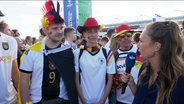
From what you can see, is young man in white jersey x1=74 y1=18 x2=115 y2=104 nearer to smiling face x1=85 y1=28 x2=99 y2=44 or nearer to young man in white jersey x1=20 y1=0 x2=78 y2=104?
smiling face x1=85 y1=28 x2=99 y2=44

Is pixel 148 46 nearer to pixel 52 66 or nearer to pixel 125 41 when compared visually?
pixel 52 66

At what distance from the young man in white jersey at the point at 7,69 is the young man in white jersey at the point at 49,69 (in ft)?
0.73

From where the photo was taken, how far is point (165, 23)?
2467mm

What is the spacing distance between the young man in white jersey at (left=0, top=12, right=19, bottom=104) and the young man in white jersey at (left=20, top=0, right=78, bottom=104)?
0.73 feet

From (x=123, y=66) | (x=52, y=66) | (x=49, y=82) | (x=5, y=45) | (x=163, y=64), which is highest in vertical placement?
(x=5, y=45)

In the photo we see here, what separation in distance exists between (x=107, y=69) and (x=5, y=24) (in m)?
2.31

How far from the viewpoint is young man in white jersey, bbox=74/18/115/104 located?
379 centimetres

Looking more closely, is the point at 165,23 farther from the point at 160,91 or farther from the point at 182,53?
the point at 160,91

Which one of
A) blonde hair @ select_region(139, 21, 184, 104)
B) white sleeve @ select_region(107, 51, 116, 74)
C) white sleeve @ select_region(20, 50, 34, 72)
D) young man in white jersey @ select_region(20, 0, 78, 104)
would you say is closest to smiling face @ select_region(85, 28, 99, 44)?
white sleeve @ select_region(107, 51, 116, 74)

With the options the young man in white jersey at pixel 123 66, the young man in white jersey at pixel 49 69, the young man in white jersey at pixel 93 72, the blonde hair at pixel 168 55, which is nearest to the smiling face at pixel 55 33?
the young man in white jersey at pixel 49 69

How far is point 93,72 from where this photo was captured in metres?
3.79

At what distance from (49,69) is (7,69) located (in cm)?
58

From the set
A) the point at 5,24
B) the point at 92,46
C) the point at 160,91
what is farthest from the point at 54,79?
the point at 5,24

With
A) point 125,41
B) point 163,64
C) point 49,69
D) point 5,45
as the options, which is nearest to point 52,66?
point 49,69
